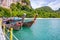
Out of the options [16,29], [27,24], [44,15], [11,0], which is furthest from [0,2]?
[16,29]

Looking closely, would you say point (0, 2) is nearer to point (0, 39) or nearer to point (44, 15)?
point (44, 15)

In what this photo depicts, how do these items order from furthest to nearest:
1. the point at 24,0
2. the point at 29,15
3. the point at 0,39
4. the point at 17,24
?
the point at 24,0, the point at 29,15, the point at 17,24, the point at 0,39

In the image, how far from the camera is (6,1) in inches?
1945

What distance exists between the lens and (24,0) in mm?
64438

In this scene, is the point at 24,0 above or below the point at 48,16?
above

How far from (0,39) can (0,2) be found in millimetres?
43428

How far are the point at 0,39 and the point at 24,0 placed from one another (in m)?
59.2

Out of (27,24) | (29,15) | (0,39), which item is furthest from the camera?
(29,15)

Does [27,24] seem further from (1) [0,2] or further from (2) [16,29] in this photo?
(1) [0,2]

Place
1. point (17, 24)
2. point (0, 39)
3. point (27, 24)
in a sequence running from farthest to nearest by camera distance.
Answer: point (27, 24) → point (17, 24) → point (0, 39)

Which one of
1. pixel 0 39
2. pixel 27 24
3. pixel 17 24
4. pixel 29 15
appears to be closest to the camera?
pixel 0 39

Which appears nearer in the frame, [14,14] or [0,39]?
[0,39]

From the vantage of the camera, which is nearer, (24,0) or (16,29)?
(16,29)

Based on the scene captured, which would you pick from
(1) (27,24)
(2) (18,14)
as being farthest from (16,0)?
(1) (27,24)
